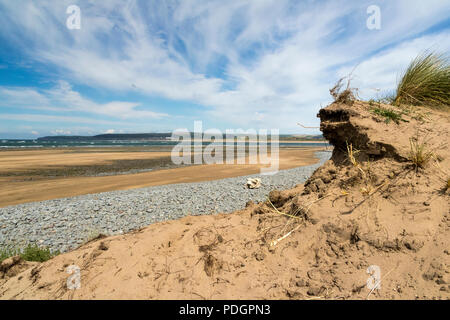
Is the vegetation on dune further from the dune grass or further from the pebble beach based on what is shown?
the pebble beach

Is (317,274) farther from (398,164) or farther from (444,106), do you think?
(444,106)

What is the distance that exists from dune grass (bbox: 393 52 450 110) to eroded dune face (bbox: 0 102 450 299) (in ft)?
2.49

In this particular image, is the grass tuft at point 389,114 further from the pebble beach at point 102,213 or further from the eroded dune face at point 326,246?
the pebble beach at point 102,213

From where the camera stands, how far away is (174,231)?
385 centimetres

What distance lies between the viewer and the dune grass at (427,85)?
457cm

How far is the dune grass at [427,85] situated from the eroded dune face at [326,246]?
0.76 m

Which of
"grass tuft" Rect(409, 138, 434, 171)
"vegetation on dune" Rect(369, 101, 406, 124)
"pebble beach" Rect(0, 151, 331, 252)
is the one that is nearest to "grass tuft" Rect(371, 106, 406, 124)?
"vegetation on dune" Rect(369, 101, 406, 124)

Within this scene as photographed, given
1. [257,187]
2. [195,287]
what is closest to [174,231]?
[195,287]

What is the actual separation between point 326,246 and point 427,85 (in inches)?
166

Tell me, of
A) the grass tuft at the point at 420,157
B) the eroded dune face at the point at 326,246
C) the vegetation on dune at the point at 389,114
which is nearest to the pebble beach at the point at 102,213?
the eroded dune face at the point at 326,246

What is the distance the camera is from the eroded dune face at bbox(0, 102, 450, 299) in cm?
246

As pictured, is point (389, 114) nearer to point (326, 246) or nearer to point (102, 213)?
point (326, 246)

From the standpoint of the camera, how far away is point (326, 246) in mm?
2900
